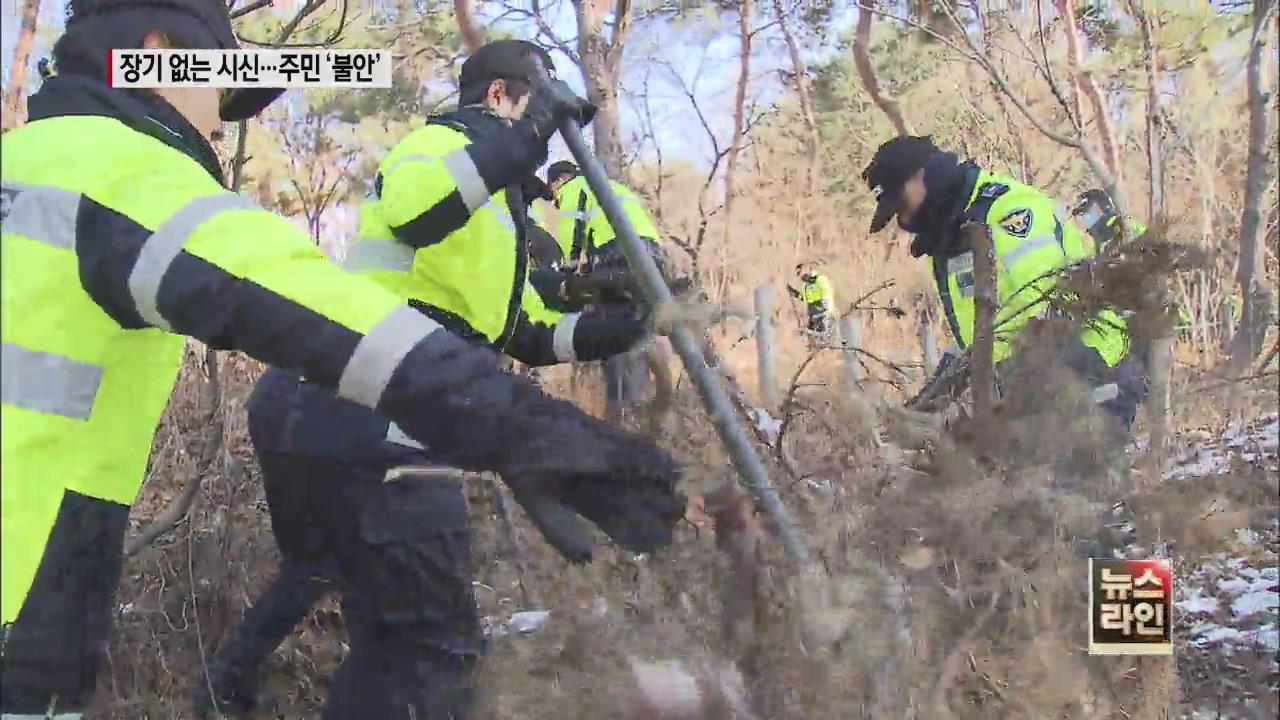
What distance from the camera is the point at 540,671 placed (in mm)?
1221

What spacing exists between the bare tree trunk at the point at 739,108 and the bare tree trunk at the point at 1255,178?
0.83 m

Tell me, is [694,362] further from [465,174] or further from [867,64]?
[867,64]

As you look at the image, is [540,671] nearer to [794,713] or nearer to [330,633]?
[794,713]

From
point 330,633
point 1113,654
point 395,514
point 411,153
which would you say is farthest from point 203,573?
point 1113,654

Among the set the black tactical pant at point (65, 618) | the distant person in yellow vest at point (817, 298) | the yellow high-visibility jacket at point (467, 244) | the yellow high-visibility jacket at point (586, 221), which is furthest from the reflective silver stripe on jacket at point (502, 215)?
the black tactical pant at point (65, 618)

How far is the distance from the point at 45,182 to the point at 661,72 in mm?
1011

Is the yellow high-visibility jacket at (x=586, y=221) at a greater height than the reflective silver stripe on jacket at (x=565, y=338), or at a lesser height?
greater

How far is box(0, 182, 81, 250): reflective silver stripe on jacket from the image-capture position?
86 cm

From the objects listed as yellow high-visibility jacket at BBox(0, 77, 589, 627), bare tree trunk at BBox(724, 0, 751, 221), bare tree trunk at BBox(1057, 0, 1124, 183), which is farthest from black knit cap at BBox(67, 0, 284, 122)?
bare tree trunk at BBox(1057, 0, 1124, 183)

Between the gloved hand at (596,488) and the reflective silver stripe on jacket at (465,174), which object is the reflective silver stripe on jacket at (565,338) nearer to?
the reflective silver stripe on jacket at (465,174)

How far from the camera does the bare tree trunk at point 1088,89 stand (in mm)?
1883

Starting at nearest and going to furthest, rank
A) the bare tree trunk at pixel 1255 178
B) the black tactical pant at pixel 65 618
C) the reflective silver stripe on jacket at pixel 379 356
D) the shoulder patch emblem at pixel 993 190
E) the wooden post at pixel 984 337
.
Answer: the reflective silver stripe on jacket at pixel 379 356 → the black tactical pant at pixel 65 618 → the wooden post at pixel 984 337 → the bare tree trunk at pixel 1255 178 → the shoulder patch emblem at pixel 993 190
